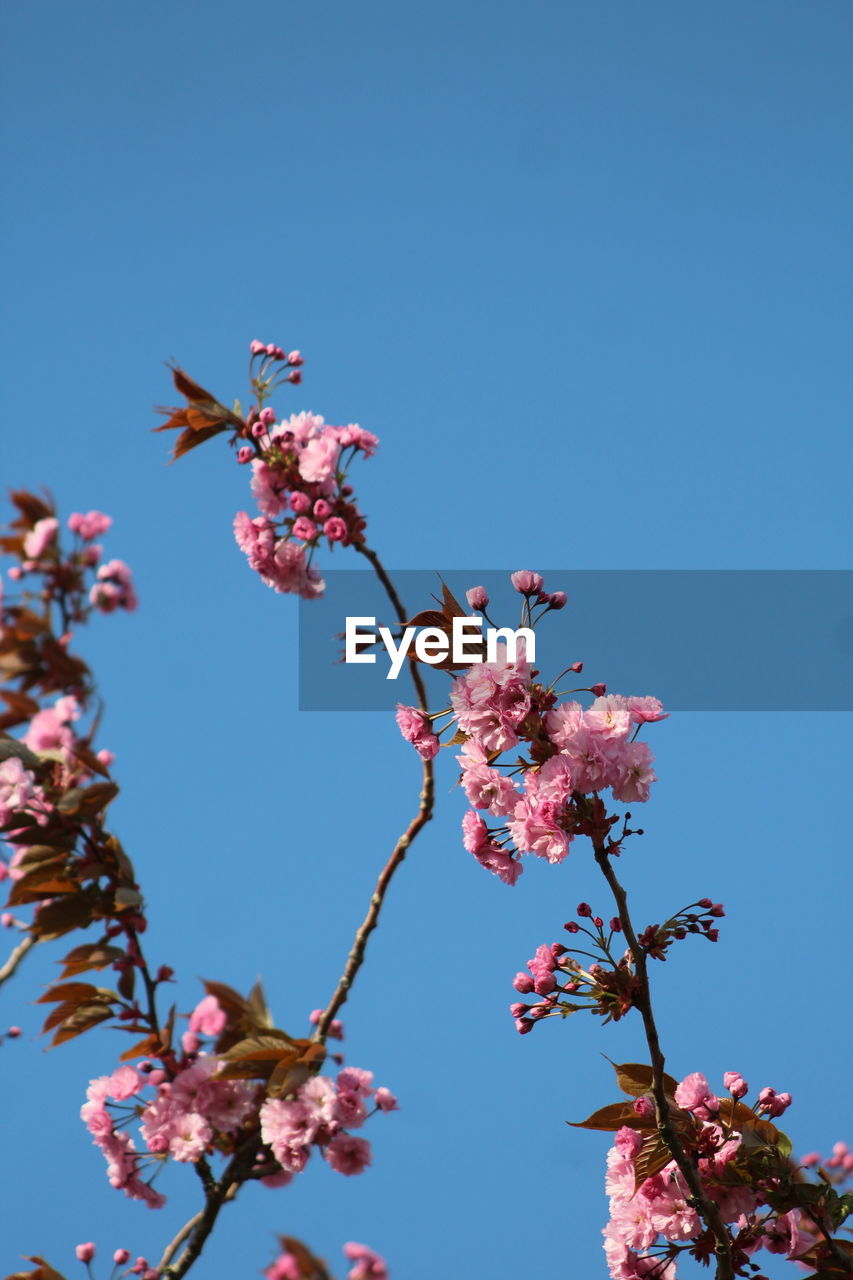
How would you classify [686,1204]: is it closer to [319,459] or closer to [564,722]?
[564,722]

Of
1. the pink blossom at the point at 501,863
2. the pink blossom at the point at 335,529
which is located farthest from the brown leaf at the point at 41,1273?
the pink blossom at the point at 335,529

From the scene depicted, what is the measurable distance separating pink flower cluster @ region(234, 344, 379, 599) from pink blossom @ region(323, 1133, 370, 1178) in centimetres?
111

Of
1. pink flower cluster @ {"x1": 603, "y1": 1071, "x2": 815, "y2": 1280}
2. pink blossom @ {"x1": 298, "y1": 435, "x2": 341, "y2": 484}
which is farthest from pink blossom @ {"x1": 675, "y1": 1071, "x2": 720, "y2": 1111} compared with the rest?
pink blossom @ {"x1": 298, "y1": 435, "x2": 341, "y2": 484}

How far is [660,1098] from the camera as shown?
72.1 inches

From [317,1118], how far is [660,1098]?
0.50m

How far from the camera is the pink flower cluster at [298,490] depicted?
8.19 ft

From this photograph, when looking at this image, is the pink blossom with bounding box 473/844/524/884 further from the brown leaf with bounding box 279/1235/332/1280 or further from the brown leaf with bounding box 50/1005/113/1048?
the brown leaf with bounding box 279/1235/332/1280

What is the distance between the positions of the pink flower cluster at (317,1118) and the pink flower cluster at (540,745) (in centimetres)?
43

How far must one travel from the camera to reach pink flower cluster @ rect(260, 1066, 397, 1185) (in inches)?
66.7

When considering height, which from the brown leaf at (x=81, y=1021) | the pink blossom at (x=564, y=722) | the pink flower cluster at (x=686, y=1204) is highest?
the pink blossom at (x=564, y=722)

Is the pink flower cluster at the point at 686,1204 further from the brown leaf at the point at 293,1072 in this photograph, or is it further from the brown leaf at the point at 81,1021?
the brown leaf at the point at 81,1021

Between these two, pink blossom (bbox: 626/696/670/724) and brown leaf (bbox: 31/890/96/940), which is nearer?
brown leaf (bbox: 31/890/96/940)

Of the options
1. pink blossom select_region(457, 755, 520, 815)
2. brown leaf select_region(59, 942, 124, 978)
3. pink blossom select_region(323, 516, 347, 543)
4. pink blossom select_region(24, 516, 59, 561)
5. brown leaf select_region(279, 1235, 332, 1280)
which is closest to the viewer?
brown leaf select_region(279, 1235, 332, 1280)

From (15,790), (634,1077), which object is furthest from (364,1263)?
(634,1077)
